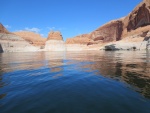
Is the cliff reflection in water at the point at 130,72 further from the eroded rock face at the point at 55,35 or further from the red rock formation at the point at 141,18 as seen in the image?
the eroded rock face at the point at 55,35

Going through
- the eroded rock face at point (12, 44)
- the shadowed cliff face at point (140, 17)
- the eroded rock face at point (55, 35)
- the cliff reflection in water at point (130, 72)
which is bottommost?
the cliff reflection in water at point (130, 72)

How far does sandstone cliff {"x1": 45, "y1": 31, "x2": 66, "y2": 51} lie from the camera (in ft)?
282

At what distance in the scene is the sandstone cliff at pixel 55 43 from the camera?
8588 cm

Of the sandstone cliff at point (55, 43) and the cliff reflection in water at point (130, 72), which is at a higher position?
the sandstone cliff at point (55, 43)

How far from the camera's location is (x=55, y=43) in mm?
86938

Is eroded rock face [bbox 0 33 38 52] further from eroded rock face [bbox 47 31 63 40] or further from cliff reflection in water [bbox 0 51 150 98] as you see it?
cliff reflection in water [bbox 0 51 150 98]

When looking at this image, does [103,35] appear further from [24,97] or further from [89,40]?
[24,97]

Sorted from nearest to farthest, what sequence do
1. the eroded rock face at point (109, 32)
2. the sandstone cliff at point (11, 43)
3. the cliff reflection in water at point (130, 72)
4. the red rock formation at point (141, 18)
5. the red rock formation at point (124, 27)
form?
the cliff reflection in water at point (130, 72) < the red rock formation at point (141, 18) < the red rock formation at point (124, 27) < the sandstone cliff at point (11, 43) < the eroded rock face at point (109, 32)

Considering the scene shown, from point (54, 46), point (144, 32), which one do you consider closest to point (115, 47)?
point (144, 32)

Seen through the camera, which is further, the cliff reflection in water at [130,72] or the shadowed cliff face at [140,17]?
the shadowed cliff face at [140,17]

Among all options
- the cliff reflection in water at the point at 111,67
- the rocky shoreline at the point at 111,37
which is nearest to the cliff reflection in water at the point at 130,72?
the cliff reflection in water at the point at 111,67

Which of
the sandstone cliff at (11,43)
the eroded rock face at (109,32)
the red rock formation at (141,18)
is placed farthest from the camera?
the eroded rock face at (109,32)

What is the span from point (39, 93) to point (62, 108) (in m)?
1.60

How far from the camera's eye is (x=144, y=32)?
5331 cm
